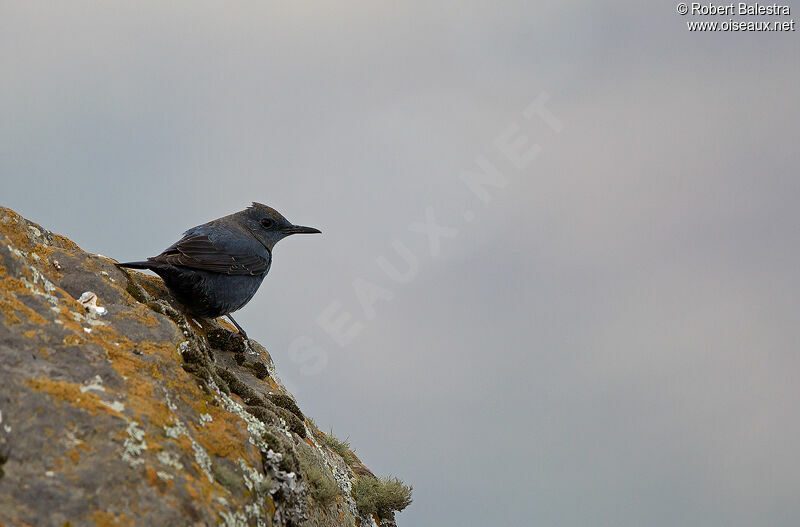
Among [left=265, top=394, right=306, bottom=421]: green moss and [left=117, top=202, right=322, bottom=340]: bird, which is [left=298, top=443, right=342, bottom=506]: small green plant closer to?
[left=265, top=394, right=306, bottom=421]: green moss

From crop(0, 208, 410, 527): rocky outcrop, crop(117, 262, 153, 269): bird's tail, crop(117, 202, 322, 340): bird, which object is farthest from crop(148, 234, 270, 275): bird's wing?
crop(0, 208, 410, 527): rocky outcrop

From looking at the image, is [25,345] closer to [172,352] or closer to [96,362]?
[96,362]

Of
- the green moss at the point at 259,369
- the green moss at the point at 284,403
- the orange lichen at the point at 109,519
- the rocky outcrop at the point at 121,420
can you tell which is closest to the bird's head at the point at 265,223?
the green moss at the point at 259,369

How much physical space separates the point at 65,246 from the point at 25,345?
284cm

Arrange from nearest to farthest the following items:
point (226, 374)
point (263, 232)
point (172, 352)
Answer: point (172, 352) → point (226, 374) → point (263, 232)

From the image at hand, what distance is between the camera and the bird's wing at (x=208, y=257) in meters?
9.02

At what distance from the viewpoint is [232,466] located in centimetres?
589

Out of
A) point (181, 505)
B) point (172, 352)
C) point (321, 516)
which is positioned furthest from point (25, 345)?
point (321, 516)

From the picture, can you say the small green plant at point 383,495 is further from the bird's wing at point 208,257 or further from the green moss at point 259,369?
the bird's wing at point 208,257

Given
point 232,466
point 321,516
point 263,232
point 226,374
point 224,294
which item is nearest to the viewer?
point 232,466

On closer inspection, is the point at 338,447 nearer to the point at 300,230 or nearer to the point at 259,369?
the point at 259,369

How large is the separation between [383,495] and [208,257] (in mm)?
3903

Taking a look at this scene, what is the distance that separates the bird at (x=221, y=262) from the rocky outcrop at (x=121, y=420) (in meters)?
1.09

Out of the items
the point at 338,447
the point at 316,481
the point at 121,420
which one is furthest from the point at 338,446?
the point at 121,420
